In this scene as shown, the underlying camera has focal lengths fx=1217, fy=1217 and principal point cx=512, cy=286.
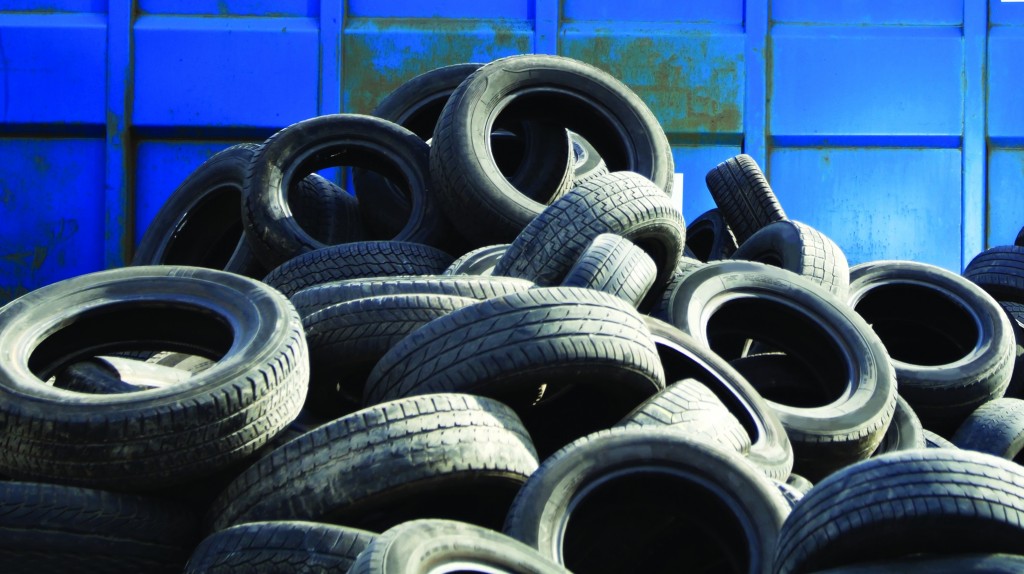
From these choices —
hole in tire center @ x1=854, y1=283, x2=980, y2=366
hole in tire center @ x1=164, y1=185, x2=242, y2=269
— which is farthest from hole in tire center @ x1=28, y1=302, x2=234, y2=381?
hole in tire center @ x1=854, y1=283, x2=980, y2=366

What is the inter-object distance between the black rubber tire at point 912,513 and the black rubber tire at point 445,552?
1.63ft

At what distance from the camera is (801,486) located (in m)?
3.34

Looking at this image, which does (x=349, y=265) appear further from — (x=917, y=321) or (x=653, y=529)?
(x=917, y=321)

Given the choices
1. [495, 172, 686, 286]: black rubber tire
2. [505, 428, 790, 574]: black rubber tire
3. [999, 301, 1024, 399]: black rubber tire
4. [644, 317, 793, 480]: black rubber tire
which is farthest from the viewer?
[999, 301, 1024, 399]: black rubber tire

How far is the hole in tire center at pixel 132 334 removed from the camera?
3.47 meters

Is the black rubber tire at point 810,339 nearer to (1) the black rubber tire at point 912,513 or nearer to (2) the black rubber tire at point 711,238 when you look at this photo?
(2) the black rubber tire at point 711,238

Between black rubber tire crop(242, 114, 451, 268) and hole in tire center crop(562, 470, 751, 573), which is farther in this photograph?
black rubber tire crop(242, 114, 451, 268)

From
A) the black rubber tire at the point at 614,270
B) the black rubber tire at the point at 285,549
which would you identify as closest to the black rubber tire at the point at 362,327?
the black rubber tire at the point at 614,270

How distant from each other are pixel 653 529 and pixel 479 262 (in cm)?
161

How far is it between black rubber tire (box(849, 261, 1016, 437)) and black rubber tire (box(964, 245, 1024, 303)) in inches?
27.6

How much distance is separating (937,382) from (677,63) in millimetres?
3636

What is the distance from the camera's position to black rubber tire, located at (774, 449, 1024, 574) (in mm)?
2217

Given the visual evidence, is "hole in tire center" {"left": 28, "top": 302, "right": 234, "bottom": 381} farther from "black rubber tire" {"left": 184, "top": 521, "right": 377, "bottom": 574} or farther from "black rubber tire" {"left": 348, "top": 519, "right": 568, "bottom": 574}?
"black rubber tire" {"left": 348, "top": 519, "right": 568, "bottom": 574}

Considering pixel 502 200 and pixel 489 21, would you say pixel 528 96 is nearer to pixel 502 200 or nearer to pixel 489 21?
pixel 502 200
